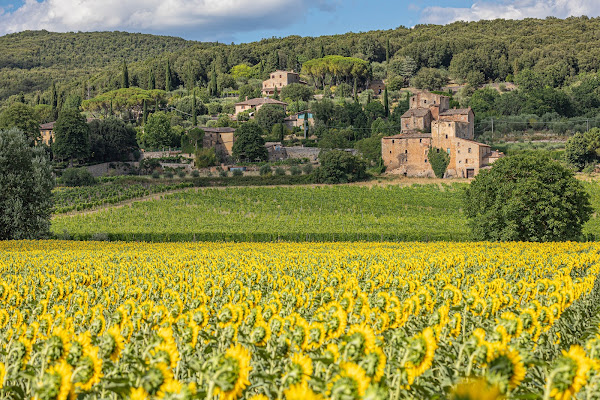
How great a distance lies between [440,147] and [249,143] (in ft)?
101

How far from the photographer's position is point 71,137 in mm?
90812

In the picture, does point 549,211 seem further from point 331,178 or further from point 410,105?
point 410,105

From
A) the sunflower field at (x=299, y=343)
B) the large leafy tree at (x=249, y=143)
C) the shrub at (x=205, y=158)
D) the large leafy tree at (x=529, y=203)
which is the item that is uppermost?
the large leafy tree at (x=249, y=143)

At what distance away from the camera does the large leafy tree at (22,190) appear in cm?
3675

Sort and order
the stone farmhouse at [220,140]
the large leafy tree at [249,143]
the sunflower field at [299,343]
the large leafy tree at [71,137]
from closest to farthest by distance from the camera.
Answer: the sunflower field at [299,343], the large leafy tree at [71,137], the large leafy tree at [249,143], the stone farmhouse at [220,140]

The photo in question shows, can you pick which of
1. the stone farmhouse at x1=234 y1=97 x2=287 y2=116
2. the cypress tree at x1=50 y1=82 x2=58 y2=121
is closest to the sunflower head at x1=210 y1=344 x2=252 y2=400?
the stone farmhouse at x1=234 y1=97 x2=287 y2=116

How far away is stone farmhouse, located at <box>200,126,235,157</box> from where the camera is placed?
102438mm

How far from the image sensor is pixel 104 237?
152ft

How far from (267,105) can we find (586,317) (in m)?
110

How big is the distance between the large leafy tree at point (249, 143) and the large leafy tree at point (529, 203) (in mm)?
58275

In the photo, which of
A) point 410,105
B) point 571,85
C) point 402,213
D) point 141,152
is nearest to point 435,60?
point 571,85

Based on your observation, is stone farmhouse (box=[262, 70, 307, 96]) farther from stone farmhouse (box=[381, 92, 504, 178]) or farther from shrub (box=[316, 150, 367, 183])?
shrub (box=[316, 150, 367, 183])

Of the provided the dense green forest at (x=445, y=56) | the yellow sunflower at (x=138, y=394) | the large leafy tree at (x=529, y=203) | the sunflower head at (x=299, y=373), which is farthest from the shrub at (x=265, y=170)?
the yellow sunflower at (x=138, y=394)

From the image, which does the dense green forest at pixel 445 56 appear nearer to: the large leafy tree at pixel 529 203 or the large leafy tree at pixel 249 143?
the large leafy tree at pixel 249 143
